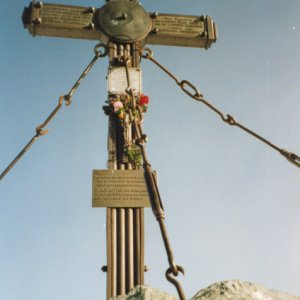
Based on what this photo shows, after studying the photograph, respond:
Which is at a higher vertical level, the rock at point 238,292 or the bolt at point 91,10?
the bolt at point 91,10

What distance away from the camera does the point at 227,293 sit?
1729mm

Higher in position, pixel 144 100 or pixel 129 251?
pixel 144 100

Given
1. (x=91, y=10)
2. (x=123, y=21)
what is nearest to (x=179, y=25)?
(x=123, y=21)

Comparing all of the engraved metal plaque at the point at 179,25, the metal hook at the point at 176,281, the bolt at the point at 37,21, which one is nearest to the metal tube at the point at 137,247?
the metal hook at the point at 176,281

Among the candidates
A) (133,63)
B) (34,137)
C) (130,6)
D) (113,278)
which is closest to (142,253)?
(113,278)

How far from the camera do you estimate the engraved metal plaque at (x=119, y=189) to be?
14.8ft

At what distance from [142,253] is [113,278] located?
40 centimetres

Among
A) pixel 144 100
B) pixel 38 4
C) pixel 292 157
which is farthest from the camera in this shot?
pixel 38 4

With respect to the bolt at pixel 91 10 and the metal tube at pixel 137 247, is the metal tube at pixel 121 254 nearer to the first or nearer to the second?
the metal tube at pixel 137 247

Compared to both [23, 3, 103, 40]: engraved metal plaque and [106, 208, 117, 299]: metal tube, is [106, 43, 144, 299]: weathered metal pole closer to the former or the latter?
[106, 208, 117, 299]: metal tube

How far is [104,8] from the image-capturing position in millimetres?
5734

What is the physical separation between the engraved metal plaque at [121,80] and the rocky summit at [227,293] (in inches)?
144

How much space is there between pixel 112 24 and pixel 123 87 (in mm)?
1016

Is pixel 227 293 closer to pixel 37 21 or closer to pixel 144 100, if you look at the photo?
pixel 144 100
